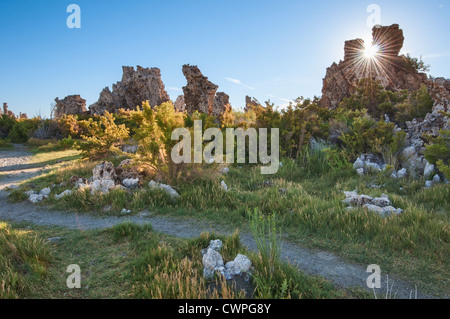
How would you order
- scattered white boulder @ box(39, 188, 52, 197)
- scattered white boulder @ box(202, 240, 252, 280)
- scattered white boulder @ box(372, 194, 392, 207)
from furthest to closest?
scattered white boulder @ box(39, 188, 52, 197) → scattered white boulder @ box(372, 194, 392, 207) → scattered white boulder @ box(202, 240, 252, 280)

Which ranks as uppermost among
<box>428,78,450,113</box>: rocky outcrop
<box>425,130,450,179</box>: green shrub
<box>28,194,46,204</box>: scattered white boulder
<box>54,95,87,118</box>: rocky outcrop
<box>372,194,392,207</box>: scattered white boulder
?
<box>54,95,87,118</box>: rocky outcrop

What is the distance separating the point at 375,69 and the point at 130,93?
2575 centimetres

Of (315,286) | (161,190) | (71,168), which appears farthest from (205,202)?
(71,168)

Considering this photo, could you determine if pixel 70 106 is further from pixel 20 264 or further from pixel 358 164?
pixel 20 264

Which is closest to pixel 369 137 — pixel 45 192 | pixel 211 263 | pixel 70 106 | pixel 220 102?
pixel 211 263

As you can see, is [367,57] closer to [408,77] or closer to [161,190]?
[408,77]

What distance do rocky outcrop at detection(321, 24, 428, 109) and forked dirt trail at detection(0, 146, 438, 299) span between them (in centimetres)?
2179

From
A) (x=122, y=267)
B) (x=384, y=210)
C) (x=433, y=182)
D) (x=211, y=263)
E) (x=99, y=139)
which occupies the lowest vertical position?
(x=122, y=267)

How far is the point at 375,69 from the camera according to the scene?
25.1 metres

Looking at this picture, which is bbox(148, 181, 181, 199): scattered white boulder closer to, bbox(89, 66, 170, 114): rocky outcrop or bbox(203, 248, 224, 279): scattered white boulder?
bbox(203, 248, 224, 279): scattered white boulder

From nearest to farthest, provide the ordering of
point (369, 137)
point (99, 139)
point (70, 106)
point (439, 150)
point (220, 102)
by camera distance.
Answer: point (439, 150), point (369, 137), point (99, 139), point (220, 102), point (70, 106)

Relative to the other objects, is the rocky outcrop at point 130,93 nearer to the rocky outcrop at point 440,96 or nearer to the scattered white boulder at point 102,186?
the scattered white boulder at point 102,186

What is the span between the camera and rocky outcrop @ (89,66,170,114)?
101ft

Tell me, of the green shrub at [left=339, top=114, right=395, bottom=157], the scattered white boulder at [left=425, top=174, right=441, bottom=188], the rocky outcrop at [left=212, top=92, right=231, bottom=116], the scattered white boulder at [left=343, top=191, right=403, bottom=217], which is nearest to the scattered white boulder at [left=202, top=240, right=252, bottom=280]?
the scattered white boulder at [left=343, top=191, right=403, bottom=217]
